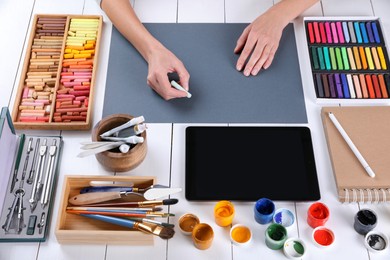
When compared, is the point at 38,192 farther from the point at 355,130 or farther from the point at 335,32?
the point at 335,32

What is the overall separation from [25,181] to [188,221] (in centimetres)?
39

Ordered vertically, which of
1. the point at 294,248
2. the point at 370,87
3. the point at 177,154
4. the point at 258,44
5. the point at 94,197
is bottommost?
the point at 294,248

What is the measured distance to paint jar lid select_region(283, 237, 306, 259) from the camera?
38.4 inches

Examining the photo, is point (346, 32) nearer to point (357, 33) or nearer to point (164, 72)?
point (357, 33)

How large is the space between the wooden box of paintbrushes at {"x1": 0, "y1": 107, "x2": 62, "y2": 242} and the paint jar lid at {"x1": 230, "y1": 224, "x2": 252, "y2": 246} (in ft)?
1.34

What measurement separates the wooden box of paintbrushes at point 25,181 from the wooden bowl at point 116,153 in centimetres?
14

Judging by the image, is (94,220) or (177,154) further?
(177,154)

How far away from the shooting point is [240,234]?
3.32 ft

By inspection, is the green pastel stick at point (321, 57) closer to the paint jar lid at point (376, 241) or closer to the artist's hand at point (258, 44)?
the artist's hand at point (258, 44)

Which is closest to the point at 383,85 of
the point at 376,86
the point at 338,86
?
the point at 376,86

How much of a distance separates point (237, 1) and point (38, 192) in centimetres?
81

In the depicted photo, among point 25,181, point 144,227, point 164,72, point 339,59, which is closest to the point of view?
point 144,227

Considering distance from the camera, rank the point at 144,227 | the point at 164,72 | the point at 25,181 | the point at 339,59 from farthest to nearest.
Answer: the point at 339,59, the point at 164,72, the point at 25,181, the point at 144,227

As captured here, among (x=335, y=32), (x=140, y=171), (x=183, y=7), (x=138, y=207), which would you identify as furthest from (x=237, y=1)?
(x=138, y=207)
